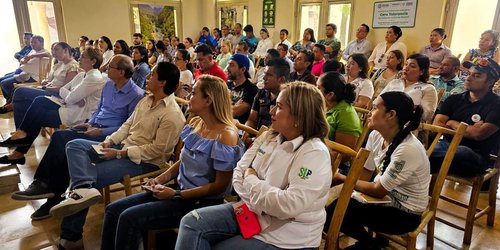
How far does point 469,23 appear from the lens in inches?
188

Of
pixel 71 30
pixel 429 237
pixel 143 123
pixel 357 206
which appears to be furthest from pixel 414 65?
pixel 71 30

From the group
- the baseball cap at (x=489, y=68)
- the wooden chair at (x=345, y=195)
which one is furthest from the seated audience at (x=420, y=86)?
the wooden chair at (x=345, y=195)

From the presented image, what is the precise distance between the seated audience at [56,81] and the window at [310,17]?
4.79 metres

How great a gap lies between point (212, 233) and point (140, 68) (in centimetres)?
320

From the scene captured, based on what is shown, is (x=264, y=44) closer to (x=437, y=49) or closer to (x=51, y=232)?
(x=437, y=49)

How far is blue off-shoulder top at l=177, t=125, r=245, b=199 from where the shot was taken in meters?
1.47

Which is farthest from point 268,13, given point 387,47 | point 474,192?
point 474,192

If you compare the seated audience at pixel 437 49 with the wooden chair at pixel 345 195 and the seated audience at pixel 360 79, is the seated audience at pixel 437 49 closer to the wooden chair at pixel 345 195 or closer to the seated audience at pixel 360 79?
the seated audience at pixel 360 79

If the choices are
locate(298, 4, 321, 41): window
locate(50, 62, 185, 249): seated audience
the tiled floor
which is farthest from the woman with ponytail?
locate(298, 4, 321, 41): window

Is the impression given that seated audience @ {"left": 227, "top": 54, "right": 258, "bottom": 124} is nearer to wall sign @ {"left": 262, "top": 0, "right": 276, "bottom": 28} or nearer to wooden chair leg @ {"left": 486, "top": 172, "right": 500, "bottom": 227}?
wooden chair leg @ {"left": 486, "top": 172, "right": 500, "bottom": 227}

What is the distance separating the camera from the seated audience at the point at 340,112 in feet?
6.34

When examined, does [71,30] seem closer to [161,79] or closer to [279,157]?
[161,79]

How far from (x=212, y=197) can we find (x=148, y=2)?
27.8ft

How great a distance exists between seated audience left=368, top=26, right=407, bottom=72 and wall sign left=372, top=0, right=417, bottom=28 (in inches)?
8.2
